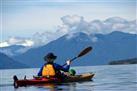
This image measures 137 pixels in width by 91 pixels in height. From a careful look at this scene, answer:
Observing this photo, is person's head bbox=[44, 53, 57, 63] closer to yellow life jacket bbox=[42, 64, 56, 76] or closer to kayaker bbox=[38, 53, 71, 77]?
kayaker bbox=[38, 53, 71, 77]

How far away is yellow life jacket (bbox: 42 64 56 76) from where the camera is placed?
27375 millimetres

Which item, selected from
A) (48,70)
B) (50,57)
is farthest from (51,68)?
(50,57)

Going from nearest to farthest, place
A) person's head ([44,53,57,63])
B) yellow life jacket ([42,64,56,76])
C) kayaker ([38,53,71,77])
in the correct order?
person's head ([44,53,57,63]), kayaker ([38,53,71,77]), yellow life jacket ([42,64,56,76])

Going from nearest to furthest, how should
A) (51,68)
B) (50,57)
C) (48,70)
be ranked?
(50,57) < (51,68) < (48,70)

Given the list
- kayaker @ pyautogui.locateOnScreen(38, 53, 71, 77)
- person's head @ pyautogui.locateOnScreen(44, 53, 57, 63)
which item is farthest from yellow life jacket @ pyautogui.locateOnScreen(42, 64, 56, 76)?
person's head @ pyautogui.locateOnScreen(44, 53, 57, 63)

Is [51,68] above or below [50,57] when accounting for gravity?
below

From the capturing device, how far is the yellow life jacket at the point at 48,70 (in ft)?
89.8

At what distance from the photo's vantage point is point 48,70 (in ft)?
90.9

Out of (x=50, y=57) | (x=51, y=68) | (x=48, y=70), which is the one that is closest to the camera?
(x=50, y=57)

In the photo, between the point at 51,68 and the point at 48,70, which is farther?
the point at 48,70

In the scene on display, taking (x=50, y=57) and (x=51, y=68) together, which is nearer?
(x=50, y=57)

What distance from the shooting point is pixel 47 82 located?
28.2m

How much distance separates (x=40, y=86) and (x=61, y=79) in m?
1.87

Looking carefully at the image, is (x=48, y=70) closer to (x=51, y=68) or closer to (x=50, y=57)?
(x=51, y=68)
